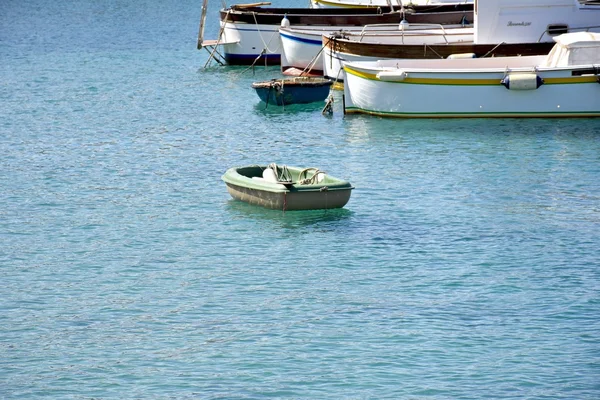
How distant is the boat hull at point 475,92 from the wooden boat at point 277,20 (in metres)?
9.74

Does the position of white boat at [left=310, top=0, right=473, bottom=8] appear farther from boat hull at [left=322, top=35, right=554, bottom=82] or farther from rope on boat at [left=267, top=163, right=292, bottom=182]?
rope on boat at [left=267, top=163, right=292, bottom=182]

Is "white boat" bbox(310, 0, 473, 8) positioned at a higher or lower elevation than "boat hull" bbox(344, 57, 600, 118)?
higher

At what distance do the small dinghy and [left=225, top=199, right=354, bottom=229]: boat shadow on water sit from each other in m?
12.4

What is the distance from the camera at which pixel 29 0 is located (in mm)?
90500

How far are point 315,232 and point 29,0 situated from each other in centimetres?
7544

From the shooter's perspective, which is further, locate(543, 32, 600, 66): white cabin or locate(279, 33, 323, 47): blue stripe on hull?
locate(279, 33, 323, 47): blue stripe on hull

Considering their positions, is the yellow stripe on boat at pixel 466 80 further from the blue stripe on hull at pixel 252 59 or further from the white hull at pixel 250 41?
the blue stripe on hull at pixel 252 59

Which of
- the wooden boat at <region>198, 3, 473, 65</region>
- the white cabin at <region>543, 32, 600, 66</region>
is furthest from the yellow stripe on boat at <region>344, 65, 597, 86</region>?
the wooden boat at <region>198, 3, 473, 65</region>

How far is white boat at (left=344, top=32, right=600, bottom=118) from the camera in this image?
2941cm

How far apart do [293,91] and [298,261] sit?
15.9 metres

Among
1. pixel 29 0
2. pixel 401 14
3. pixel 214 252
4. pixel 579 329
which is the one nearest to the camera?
pixel 579 329

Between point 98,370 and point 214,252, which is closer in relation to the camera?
point 98,370

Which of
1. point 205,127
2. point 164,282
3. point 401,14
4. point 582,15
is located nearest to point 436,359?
point 164,282

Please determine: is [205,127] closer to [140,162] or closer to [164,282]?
[140,162]
